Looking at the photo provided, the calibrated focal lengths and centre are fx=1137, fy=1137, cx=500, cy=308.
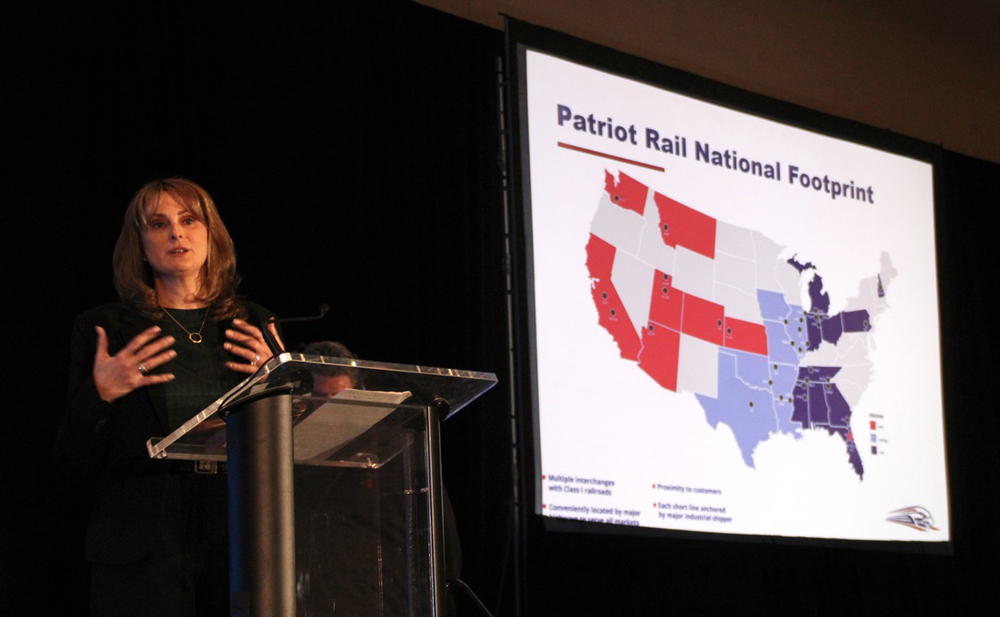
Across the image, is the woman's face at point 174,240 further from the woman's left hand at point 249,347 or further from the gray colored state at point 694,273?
the gray colored state at point 694,273

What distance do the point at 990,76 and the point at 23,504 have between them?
4995 millimetres

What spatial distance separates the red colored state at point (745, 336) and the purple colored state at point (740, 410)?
57 mm

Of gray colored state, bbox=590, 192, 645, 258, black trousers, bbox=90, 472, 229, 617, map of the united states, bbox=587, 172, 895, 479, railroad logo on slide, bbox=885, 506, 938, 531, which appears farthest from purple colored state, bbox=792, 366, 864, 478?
black trousers, bbox=90, 472, 229, 617

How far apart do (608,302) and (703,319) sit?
0.38m

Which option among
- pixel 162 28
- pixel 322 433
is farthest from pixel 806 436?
pixel 322 433

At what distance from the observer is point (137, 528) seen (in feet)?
6.19

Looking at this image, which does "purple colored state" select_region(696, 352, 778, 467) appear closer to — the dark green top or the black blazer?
the dark green top

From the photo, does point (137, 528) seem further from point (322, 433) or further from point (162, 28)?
point (162, 28)

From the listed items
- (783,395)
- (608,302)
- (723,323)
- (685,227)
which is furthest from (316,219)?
(783,395)

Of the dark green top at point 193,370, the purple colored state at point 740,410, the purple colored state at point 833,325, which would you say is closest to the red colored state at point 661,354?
the purple colored state at point 740,410

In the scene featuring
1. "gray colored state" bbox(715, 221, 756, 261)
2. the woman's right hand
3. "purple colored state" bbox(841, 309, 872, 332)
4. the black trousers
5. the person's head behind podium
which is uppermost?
"gray colored state" bbox(715, 221, 756, 261)

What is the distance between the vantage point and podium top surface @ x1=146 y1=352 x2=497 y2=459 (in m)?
1.39

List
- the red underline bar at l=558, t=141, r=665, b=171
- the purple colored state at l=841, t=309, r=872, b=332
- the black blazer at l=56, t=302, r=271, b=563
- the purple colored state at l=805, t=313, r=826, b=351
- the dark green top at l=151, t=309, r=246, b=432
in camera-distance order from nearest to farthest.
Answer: the black blazer at l=56, t=302, r=271, b=563 < the dark green top at l=151, t=309, r=246, b=432 < the red underline bar at l=558, t=141, r=665, b=171 < the purple colored state at l=805, t=313, r=826, b=351 < the purple colored state at l=841, t=309, r=872, b=332

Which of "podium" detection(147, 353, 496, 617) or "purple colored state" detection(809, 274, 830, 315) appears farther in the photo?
"purple colored state" detection(809, 274, 830, 315)
